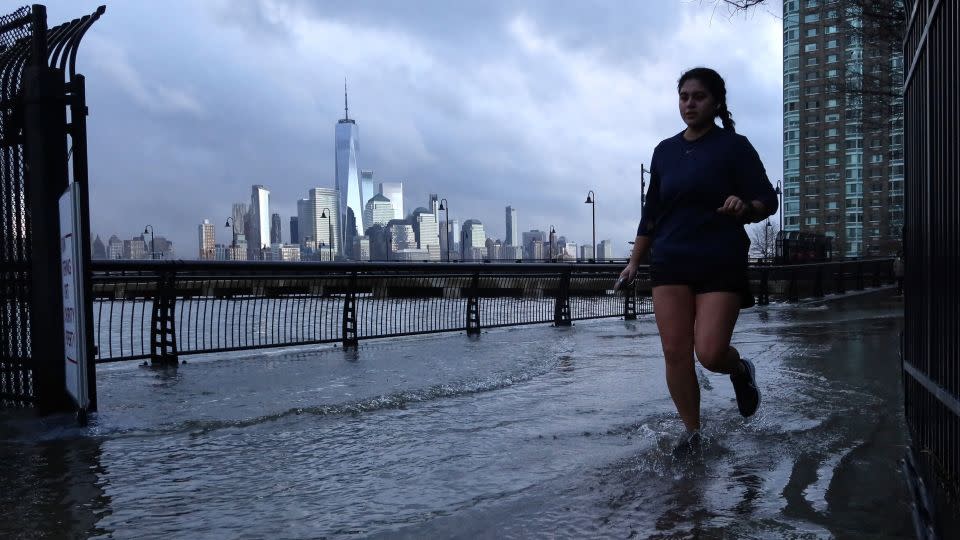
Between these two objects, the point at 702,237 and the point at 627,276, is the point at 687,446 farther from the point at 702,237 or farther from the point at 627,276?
the point at 702,237

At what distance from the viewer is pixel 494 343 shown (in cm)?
1131

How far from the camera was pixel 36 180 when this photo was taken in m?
5.45

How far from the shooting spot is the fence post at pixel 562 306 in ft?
49.3

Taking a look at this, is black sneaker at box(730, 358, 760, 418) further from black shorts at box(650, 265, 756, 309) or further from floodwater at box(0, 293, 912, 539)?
black shorts at box(650, 265, 756, 309)

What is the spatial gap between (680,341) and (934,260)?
1.26 meters

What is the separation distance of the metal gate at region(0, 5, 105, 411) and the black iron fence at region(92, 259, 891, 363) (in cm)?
217

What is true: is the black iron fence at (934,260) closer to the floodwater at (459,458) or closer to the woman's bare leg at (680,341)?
the floodwater at (459,458)

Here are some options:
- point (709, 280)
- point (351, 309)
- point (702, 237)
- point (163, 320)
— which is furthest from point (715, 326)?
point (351, 309)

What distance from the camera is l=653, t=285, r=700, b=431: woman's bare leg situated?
13.8 ft

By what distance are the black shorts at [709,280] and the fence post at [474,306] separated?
29.9ft

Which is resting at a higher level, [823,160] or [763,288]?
[823,160]

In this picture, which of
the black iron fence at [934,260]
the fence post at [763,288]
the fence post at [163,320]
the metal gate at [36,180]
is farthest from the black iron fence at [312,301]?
the black iron fence at [934,260]

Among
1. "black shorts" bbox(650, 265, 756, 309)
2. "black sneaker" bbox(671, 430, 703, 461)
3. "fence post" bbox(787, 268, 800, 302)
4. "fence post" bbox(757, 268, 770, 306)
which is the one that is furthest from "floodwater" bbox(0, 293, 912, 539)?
"fence post" bbox(787, 268, 800, 302)

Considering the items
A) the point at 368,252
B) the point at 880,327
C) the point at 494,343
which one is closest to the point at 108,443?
the point at 494,343
